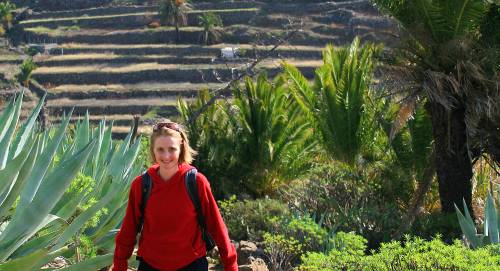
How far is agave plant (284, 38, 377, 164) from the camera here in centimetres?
887

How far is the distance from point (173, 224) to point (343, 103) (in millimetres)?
6274

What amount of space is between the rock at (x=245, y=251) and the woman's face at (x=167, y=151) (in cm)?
281

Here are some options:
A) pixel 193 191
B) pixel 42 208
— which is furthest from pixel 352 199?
pixel 193 191

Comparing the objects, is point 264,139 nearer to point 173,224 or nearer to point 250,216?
point 250,216

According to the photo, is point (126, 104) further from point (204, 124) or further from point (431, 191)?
point (431, 191)

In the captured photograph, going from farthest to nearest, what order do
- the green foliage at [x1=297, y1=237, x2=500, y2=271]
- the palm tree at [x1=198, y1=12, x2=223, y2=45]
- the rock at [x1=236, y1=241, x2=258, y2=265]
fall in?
the palm tree at [x1=198, y1=12, x2=223, y2=45] → the rock at [x1=236, y1=241, x2=258, y2=265] → the green foliage at [x1=297, y1=237, x2=500, y2=271]

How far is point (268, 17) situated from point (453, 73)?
120 feet

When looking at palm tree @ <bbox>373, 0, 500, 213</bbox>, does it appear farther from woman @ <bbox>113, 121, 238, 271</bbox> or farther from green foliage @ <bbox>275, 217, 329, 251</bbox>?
woman @ <bbox>113, 121, 238, 271</bbox>

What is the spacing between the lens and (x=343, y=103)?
29.2 ft

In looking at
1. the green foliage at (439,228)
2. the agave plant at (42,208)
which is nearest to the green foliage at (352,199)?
the green foliage at (439,228)

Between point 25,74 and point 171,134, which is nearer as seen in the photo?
point 171,134

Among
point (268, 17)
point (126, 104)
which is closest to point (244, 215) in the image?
point (126, 104)

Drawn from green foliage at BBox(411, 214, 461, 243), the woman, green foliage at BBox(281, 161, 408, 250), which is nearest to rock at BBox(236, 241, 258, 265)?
green foliage at BBox(281, 161, 408, 250)

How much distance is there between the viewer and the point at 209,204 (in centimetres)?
286
